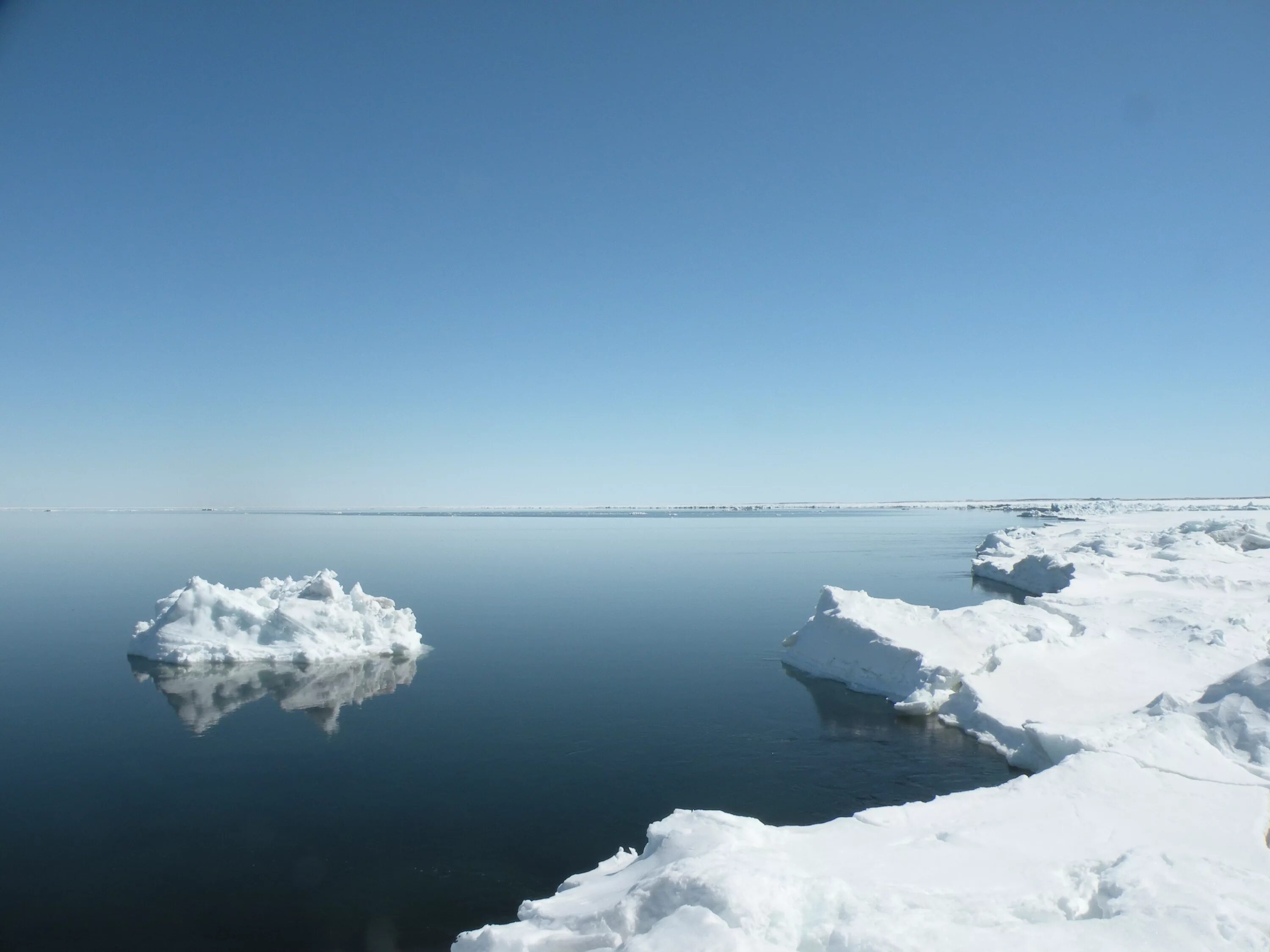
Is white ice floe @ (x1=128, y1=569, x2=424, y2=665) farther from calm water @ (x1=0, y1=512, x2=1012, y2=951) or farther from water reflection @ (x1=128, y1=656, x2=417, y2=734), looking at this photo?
calm water @ (x1=0, y1=512, x2=1012, y2=951)

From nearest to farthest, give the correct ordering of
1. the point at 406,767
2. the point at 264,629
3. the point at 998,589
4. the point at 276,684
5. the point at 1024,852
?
the point at 1024,852 < the point at 406,767 < the point at 276,684 < the point at 264,629 < the point at 998,589

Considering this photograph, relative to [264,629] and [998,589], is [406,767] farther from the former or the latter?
[998,589]

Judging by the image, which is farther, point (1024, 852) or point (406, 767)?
point (406, 767)

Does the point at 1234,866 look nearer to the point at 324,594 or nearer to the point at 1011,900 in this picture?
the point at 1011,900

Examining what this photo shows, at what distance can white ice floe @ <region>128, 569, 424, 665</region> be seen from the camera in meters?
17.2

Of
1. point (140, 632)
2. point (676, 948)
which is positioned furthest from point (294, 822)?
point (140, 632)

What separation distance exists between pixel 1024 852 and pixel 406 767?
8362 mm

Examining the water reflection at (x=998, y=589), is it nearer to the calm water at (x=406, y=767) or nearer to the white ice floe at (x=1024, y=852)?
the calm water at (x=406, y=767)

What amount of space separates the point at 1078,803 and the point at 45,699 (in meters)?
17.3

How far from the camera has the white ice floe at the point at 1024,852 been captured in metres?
5.07

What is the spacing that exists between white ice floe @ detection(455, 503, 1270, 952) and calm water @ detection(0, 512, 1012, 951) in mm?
1530

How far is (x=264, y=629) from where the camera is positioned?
17812mm

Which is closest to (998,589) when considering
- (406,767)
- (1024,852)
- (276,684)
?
(1024,852)

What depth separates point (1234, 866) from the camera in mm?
5996
